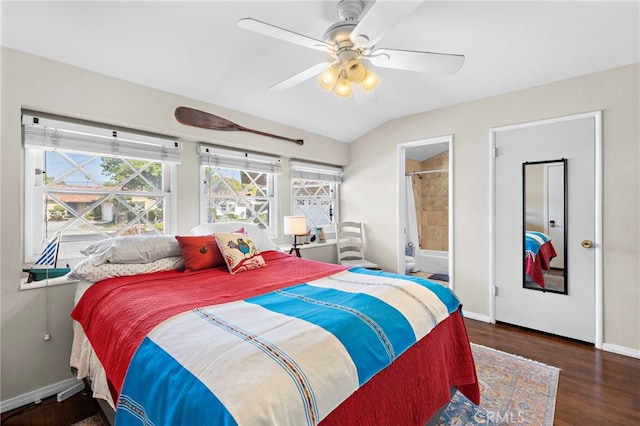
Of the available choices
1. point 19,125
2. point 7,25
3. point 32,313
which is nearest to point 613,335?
point 32,313

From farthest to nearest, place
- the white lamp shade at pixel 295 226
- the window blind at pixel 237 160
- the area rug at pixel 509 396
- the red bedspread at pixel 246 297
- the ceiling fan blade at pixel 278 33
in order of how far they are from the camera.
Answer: the white lamp shade at pixel 295 226 < the window blind at pixel 237 160 < the area rug at pixel 509 396 < the ceiling fan blade at pixel 278 33 < the red bedspread at pixel 246 297

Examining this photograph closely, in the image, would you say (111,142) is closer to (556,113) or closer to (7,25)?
(7,25)

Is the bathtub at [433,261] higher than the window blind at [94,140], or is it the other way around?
the window blind at [94,140]

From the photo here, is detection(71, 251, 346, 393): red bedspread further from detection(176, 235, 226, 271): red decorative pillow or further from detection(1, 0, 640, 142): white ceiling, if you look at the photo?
detection(1, 0, 640, 142): white ceiling

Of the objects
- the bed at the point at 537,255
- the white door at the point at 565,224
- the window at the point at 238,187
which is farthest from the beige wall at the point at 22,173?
the bed at the point at 537,255

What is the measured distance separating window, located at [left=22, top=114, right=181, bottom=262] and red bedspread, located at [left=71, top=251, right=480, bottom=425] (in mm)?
857

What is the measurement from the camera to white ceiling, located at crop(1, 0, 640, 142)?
6.14 ft

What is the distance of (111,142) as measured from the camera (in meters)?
2.48

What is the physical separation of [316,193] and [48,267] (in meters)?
3.13

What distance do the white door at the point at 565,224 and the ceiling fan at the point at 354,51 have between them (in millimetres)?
1824

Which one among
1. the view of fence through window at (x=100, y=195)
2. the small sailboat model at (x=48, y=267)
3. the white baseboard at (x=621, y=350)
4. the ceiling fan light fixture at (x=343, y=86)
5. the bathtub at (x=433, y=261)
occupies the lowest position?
the white baseboard at (x=621, y=350)

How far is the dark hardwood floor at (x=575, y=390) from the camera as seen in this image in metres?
1.79

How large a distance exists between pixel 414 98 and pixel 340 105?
2.78 ft

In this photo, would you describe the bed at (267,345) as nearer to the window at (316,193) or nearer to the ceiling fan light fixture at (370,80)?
the ceiling fan light fixture at (370,80)
